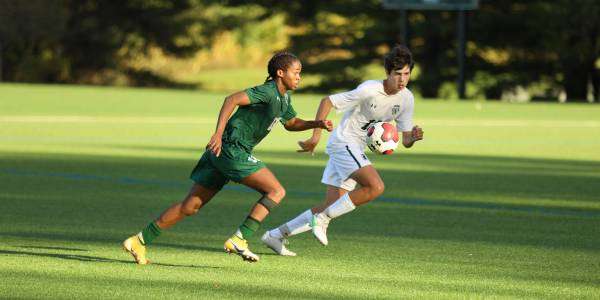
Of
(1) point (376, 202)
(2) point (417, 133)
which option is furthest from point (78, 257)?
(1) point (376, 202)

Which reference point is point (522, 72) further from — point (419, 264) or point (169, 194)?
point (419, 264)

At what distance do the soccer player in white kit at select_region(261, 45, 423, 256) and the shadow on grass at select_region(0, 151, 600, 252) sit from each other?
764mm

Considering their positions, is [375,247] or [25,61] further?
[25,61]

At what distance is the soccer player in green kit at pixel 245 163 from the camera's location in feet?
27.2

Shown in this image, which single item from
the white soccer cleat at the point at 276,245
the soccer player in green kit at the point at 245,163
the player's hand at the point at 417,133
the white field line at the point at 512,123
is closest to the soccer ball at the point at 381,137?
the player's hand at the point at 417,133

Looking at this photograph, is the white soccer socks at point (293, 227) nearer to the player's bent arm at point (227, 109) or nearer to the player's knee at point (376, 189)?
the player's knee at point (376, 189)

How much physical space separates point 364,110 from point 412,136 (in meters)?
0.44

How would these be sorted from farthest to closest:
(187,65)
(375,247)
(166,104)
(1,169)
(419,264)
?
(187,65) < (166,104) < (1,169) < (375,247) < (419,264)

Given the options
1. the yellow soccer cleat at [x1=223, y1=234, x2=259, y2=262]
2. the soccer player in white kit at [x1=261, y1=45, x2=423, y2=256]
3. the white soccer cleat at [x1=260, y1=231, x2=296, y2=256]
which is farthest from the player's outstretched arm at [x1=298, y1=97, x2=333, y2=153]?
the yellow soccer cleat at [x1=223, y1=234, x2=259, y2=262]

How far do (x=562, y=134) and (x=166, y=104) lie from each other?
504 inches

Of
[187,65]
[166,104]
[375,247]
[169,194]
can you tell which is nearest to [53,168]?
[169,194]

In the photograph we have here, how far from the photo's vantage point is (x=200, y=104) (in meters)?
36.2

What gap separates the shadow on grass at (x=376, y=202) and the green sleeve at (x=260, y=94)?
4.76ft

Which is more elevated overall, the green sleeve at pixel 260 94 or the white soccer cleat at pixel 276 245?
the green sleeve at pixel 260 94
